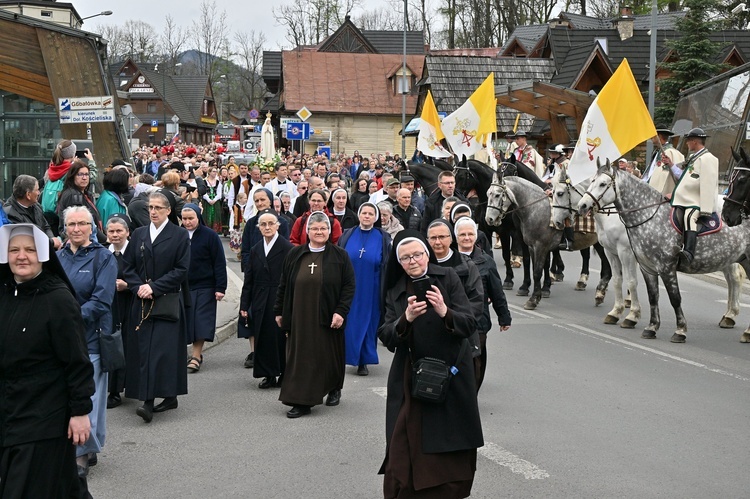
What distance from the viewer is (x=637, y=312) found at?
525 inches

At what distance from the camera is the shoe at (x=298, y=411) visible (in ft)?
27.7

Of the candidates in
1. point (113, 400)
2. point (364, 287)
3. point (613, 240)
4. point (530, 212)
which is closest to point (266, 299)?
point (364, 287)

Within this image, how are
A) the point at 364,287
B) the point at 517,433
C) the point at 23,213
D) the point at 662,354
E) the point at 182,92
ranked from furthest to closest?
the point at 182,92, the point at 662,354, the point at 364,287, the point at 23,213, the point at 517,433

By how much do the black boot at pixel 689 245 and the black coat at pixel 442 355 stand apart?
728 centimetres

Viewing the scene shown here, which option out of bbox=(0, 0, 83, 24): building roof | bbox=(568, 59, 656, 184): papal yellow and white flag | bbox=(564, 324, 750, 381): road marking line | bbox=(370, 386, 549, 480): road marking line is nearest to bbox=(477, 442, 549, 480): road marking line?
bbox=(370, 386, 549, 480): road marking line

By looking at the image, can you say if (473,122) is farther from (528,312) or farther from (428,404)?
(428,404)

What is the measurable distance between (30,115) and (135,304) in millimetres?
12636

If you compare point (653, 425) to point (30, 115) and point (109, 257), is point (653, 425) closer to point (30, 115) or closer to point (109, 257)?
point (109, 257)

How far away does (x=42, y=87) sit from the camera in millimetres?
19156

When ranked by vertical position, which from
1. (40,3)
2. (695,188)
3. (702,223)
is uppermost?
(40,3)

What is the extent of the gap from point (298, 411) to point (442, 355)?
3.28 metres

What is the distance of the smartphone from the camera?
551 cm

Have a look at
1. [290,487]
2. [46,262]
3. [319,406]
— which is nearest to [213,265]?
[319,406]

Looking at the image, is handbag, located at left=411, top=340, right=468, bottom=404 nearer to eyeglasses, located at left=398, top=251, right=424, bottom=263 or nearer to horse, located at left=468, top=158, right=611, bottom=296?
eyeglasses, located at left=398, top=251, right=424, bottom=263
